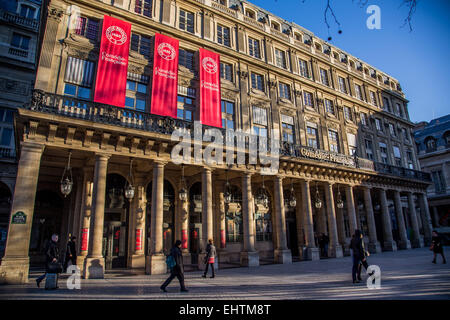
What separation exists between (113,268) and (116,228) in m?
2.20

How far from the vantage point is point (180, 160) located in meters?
15.0

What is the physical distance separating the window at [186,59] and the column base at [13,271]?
45.5 ft

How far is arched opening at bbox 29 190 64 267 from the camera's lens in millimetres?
16984

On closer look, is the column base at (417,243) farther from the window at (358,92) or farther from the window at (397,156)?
the window at (358,92)

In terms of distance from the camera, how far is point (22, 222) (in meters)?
10.8

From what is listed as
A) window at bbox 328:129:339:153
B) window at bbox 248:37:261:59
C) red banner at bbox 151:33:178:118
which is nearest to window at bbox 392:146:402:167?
window at bbox 328:129:339:153

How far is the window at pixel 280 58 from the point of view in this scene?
2395cm

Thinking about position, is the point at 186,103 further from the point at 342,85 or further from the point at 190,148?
the point at 342,85

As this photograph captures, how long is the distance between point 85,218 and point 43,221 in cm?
500

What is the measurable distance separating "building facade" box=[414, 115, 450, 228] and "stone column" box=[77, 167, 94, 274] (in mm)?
43674

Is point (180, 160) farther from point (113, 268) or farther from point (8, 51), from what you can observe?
point (8, 51)

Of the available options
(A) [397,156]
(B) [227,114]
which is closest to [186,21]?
(B) [227,114]

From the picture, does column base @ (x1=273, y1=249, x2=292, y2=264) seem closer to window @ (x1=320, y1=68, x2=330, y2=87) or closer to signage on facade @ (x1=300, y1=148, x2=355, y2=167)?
signage on facade @ (x1=300, y1=148, x2=355, y2=167)
